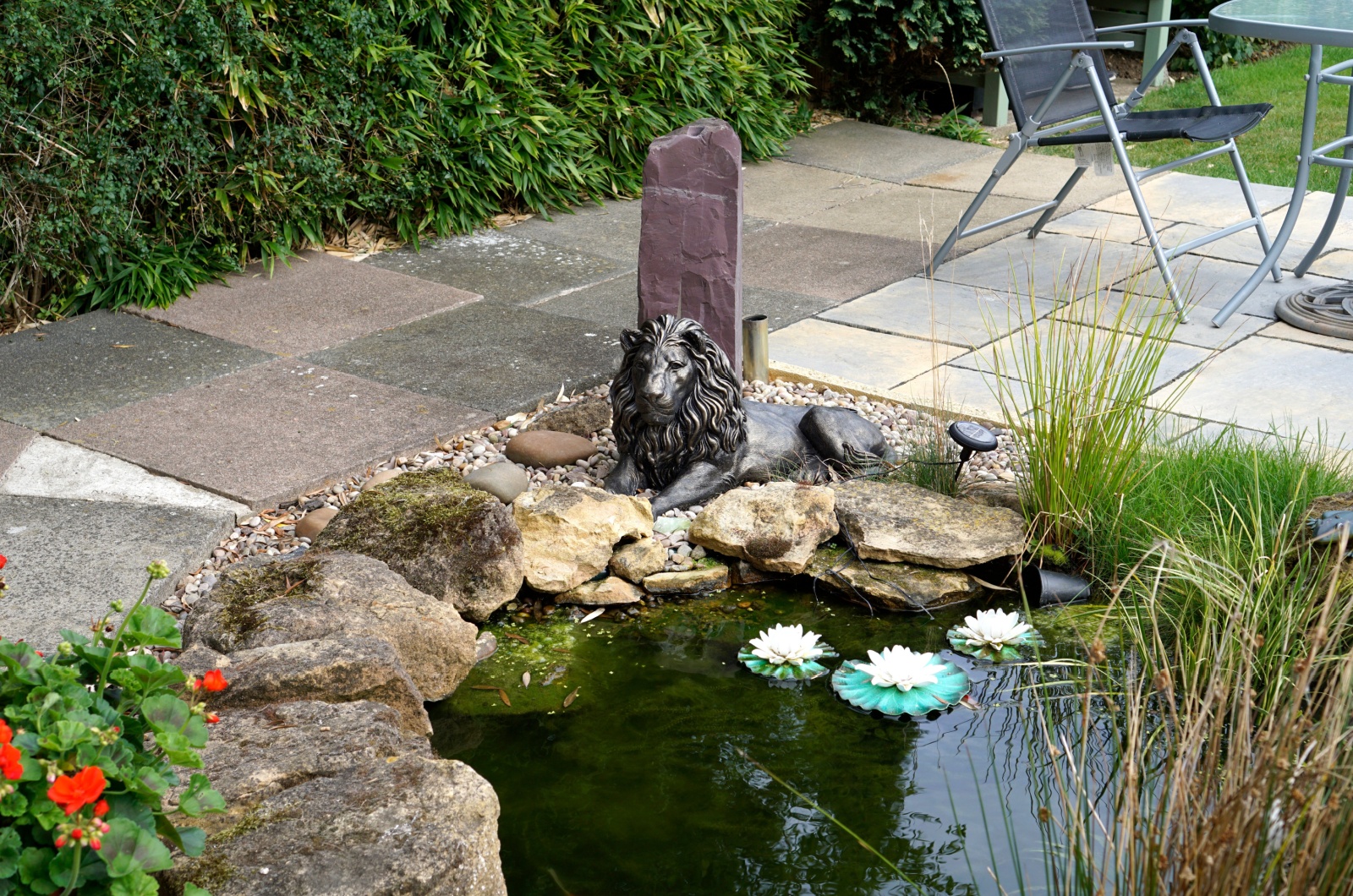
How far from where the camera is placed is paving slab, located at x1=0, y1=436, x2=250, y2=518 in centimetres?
370

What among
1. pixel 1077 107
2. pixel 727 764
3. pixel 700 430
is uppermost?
pixel 1077 107

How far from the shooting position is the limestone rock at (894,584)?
3.33 metres

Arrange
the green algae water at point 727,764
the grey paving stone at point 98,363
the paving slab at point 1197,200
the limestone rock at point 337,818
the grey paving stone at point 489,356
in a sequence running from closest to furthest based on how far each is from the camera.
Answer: the limestone rock at point 337,818, the green algae water at point 727,764, the grey paving stone at point 98,363, the grey paving stone at point 489,356, the paving slab at point 1197,200

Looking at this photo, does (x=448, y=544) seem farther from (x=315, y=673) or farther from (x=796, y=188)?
(x=796, y=188)

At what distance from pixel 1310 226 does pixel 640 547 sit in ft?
13.7

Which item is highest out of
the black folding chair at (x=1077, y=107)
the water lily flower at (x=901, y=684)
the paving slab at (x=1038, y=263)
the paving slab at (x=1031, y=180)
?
the black folding chair at (x=1077, y=107)

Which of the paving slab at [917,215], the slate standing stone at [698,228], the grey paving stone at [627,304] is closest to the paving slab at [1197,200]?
the paving slab at [917,215]

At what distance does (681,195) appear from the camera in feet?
14.0

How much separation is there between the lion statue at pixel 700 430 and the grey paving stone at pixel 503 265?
180 cm

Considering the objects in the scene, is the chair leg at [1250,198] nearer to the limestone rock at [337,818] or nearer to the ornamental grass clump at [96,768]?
the limestone rock at [337,818]

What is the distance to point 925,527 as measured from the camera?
11.4 feet

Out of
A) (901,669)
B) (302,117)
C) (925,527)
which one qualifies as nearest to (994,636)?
(901,669)

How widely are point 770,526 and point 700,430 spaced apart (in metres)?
0.35

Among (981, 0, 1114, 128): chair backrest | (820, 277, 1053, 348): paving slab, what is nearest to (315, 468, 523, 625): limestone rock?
(820, 277, 1053, 348): paving slab
